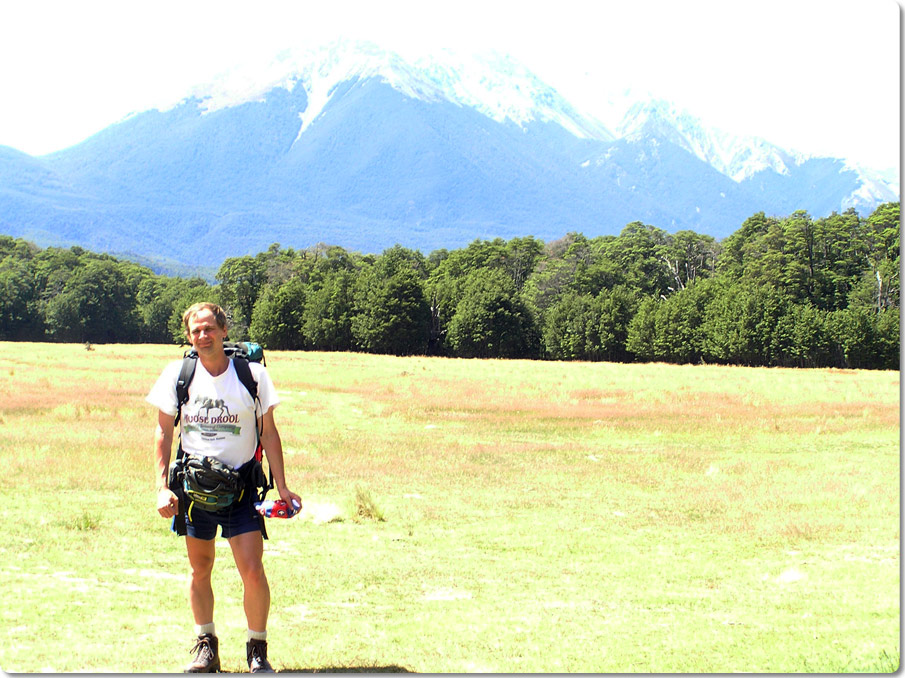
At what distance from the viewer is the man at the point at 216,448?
6.68 meters

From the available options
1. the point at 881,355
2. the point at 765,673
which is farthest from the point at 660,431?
the point at 881,355

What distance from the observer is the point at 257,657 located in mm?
6664

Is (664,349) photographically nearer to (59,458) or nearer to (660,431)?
(660,431)

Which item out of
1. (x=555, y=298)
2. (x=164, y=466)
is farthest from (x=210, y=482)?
(x=555, y=298)

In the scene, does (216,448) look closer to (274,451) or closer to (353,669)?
(274,451)

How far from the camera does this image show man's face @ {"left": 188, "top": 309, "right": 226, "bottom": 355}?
6664mm

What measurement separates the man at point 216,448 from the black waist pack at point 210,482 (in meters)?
0.08

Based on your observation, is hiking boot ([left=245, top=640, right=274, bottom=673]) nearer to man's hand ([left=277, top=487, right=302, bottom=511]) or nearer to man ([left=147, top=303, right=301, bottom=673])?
man ([left=147, top=303, right=301, bottom=673])

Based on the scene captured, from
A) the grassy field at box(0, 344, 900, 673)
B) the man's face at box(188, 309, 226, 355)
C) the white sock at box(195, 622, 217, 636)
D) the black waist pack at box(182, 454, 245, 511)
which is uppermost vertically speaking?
the man's face at box(188, 309, 226, 355)

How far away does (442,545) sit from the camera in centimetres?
1246

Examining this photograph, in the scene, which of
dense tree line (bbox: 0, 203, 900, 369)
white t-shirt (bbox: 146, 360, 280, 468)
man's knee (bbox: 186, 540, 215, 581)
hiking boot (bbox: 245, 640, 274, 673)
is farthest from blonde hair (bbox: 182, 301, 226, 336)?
dense tree line (bbox: 0, 203, 900, 369)

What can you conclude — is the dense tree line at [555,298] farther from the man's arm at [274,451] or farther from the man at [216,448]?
the man at [216,448]

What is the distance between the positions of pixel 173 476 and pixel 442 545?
20.6 feet

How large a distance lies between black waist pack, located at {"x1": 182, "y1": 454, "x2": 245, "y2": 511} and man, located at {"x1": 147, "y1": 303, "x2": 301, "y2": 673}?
8 centimetres
